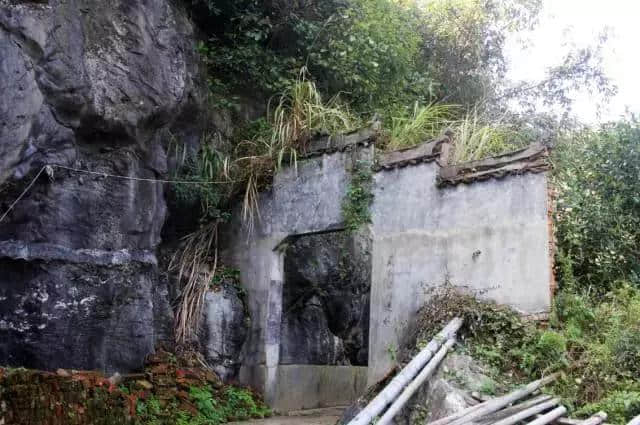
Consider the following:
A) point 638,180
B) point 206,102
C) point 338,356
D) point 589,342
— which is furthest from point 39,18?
point 338,356

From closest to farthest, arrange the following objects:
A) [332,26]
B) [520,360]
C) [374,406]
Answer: [374,406] → [520,360] → [332,26]

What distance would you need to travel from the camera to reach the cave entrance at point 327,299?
10695 millimetres

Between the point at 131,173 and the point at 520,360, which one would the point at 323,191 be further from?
the point at 520,360

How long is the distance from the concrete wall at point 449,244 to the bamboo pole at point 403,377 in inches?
26.3

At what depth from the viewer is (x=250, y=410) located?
305 inches

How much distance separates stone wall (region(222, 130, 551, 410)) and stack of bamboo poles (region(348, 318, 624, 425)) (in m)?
1.06

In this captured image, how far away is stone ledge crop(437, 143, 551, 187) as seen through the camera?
6.27 metres

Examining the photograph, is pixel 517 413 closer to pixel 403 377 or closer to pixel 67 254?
pixel 403 377

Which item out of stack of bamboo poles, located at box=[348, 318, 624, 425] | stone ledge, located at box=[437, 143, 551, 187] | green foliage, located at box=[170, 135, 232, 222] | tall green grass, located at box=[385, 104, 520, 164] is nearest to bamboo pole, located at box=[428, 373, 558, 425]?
stack of bamboo poles, located at box=[348, 318, 624, 425]

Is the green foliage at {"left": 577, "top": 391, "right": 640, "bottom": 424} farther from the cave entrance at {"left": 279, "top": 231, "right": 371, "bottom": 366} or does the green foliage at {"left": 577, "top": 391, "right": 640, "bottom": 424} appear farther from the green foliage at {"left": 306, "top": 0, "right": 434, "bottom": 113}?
the cave entrance at {"left": 279, "top": 231, "right": 371, "bottom": 366}

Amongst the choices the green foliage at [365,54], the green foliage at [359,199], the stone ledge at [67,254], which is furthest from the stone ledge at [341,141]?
the stone ledge at [67,254]

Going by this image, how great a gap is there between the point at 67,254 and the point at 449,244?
395 centimetres

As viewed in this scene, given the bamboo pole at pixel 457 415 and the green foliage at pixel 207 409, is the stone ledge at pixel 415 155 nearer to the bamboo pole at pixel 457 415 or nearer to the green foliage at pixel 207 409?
the bamboo pole at pixel 457 415

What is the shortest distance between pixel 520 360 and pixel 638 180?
3022 millimetres
